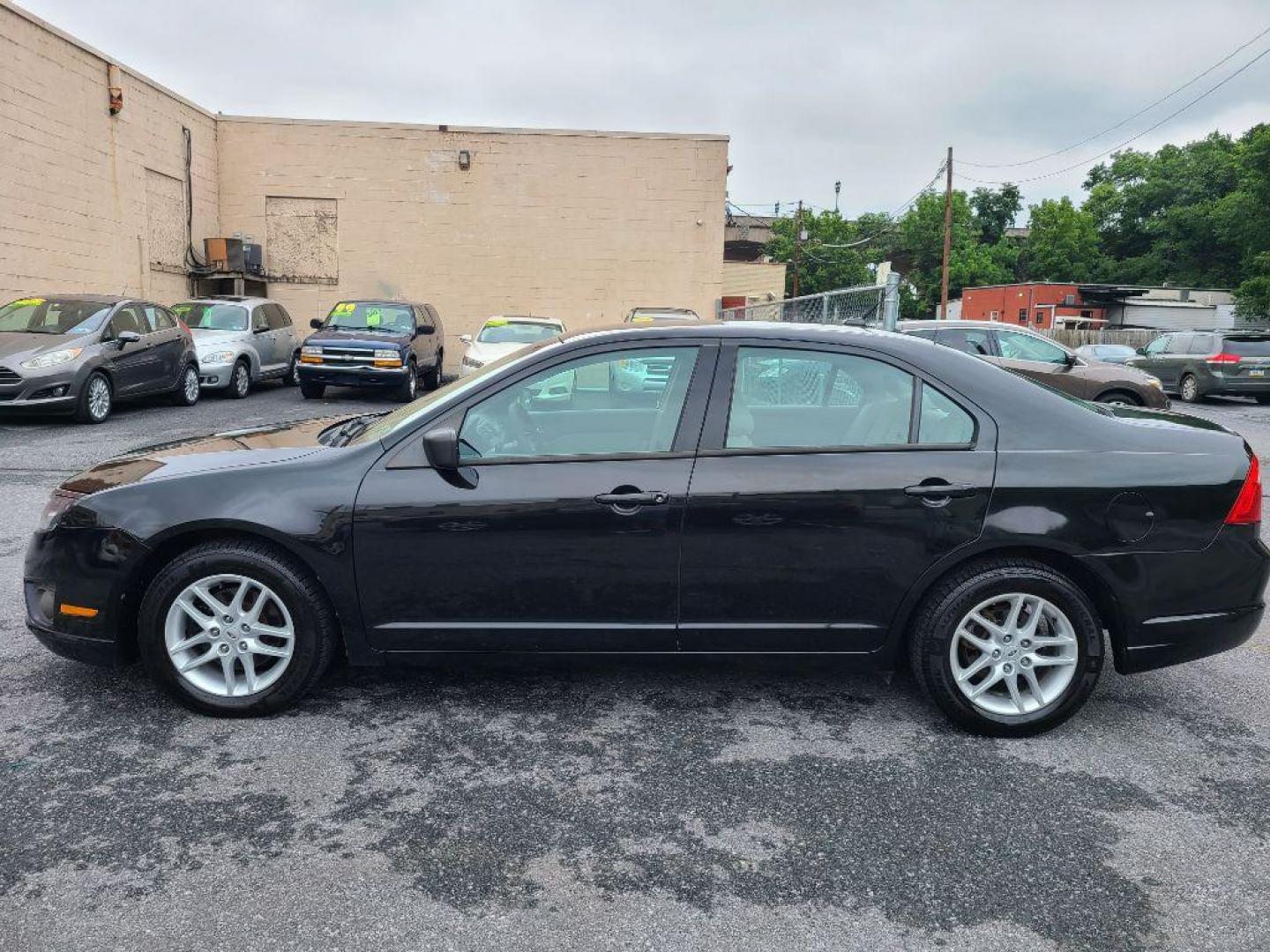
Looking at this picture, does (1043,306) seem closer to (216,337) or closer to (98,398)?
(216,337)

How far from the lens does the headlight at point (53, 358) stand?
437 inches

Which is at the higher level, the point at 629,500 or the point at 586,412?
the point at 586,412

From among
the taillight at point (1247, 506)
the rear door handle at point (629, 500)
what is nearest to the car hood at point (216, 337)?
the rear door handle at point (629, 500)

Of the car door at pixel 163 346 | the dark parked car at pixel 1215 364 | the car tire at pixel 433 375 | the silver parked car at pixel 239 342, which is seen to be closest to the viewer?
the car door at pixel 163 346

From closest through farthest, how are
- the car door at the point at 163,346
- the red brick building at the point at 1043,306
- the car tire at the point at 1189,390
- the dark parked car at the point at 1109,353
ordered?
the car door at the point at 163,346, the dark parked car at the point at 1109,353, the car tire at the point at 1189,390, the red brick building at the point at 1043,306

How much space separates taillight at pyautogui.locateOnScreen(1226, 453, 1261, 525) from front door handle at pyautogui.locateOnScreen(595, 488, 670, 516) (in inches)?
81.8

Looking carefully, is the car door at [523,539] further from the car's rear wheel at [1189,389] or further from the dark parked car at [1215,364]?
the car's rear wheel at [1189,389]

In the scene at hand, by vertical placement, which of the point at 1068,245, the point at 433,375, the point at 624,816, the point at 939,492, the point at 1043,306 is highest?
the point at 1068,245

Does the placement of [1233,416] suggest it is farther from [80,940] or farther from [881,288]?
[80,940]

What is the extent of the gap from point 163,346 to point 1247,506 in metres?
13.3

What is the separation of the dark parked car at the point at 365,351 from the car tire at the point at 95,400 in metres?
3.47

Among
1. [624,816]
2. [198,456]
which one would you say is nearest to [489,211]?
[198,456]

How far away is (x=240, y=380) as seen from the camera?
16.0m

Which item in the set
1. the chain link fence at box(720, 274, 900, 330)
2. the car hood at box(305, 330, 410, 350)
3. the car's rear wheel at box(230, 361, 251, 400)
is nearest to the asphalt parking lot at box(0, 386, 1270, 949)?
the chain link fence at box(720, 274, 900, 330)
